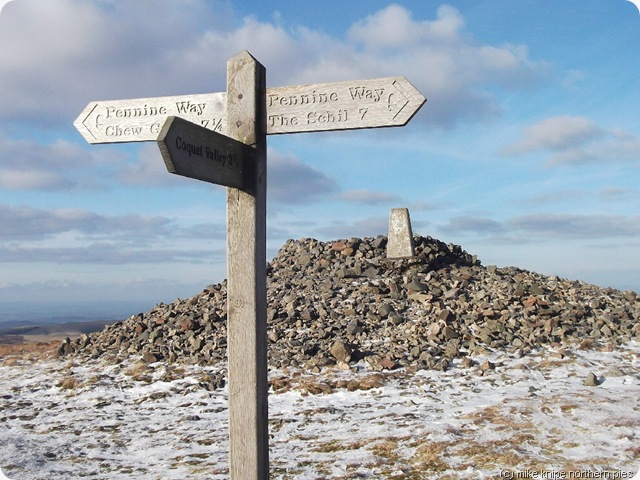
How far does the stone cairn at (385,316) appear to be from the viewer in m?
11.1

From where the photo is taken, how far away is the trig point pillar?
14.8 m

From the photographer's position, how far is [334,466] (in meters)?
6.29

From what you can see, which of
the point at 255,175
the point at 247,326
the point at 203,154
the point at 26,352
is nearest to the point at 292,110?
the point at 255,175

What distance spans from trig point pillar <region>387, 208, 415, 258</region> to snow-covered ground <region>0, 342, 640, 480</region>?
4.55m

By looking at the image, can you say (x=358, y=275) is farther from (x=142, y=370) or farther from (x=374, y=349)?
(x=142, y=370)

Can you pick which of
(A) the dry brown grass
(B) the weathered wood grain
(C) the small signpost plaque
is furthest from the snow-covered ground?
(B) the weathered wood grain

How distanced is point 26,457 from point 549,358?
334 inches

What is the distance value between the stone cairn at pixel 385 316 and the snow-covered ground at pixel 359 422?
62 cm

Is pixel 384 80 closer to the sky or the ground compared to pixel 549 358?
closer to the sky

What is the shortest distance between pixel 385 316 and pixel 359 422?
4.78 meters

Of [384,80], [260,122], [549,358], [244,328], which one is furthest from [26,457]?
[549,358]

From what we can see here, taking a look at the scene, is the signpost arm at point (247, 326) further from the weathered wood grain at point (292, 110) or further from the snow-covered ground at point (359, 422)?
the snow-covered ground at point (359, 422)

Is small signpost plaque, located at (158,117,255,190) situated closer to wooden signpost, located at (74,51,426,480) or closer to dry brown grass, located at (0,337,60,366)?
wooden signpost, located at (74,51,426,480)

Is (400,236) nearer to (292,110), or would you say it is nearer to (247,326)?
(292,110)
